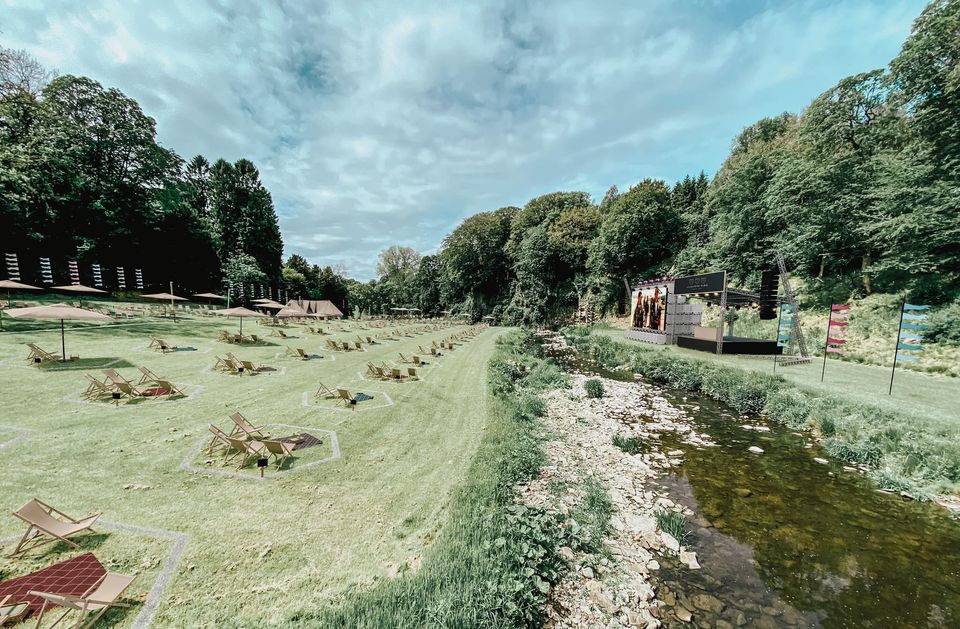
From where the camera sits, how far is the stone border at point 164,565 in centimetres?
373

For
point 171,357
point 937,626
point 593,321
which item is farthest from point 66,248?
point 593,321

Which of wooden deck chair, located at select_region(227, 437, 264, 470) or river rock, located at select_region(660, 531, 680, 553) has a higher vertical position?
wooden deck chair, located at select_region(227, 437, 264, 470)

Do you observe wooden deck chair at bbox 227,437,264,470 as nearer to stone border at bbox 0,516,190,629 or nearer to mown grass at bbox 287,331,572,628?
stone border at bbox 0,516,190,629

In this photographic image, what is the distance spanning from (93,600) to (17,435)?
708cm

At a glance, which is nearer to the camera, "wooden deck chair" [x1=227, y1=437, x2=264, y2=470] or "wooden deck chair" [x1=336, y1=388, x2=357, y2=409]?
"wooden deck chair" [x1=227, y1=437, x2=264, y2=470]

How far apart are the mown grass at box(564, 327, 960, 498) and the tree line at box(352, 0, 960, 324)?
11.8 m

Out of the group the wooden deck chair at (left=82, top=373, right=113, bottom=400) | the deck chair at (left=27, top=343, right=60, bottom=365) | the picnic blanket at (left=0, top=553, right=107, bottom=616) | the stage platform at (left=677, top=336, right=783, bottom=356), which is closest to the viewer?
the picnic blanket at (left=0, top=553, right=107, bottom=616)

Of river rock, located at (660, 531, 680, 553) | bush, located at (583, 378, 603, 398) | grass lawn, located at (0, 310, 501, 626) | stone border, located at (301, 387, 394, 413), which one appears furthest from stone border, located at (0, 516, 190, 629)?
bush, located at (583, 378, 603, 398)

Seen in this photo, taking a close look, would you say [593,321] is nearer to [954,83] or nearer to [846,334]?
[846,334]

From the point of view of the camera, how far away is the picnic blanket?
3.63 metres

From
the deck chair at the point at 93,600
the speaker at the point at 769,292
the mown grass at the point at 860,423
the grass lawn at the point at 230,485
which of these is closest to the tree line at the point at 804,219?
the speaker at the point at 769,292

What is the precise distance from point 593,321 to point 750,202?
2193cm

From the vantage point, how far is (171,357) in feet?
48.4

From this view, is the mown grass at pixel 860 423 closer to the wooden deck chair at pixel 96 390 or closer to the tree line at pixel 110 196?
the wooden deck chair at pixel 96 390
